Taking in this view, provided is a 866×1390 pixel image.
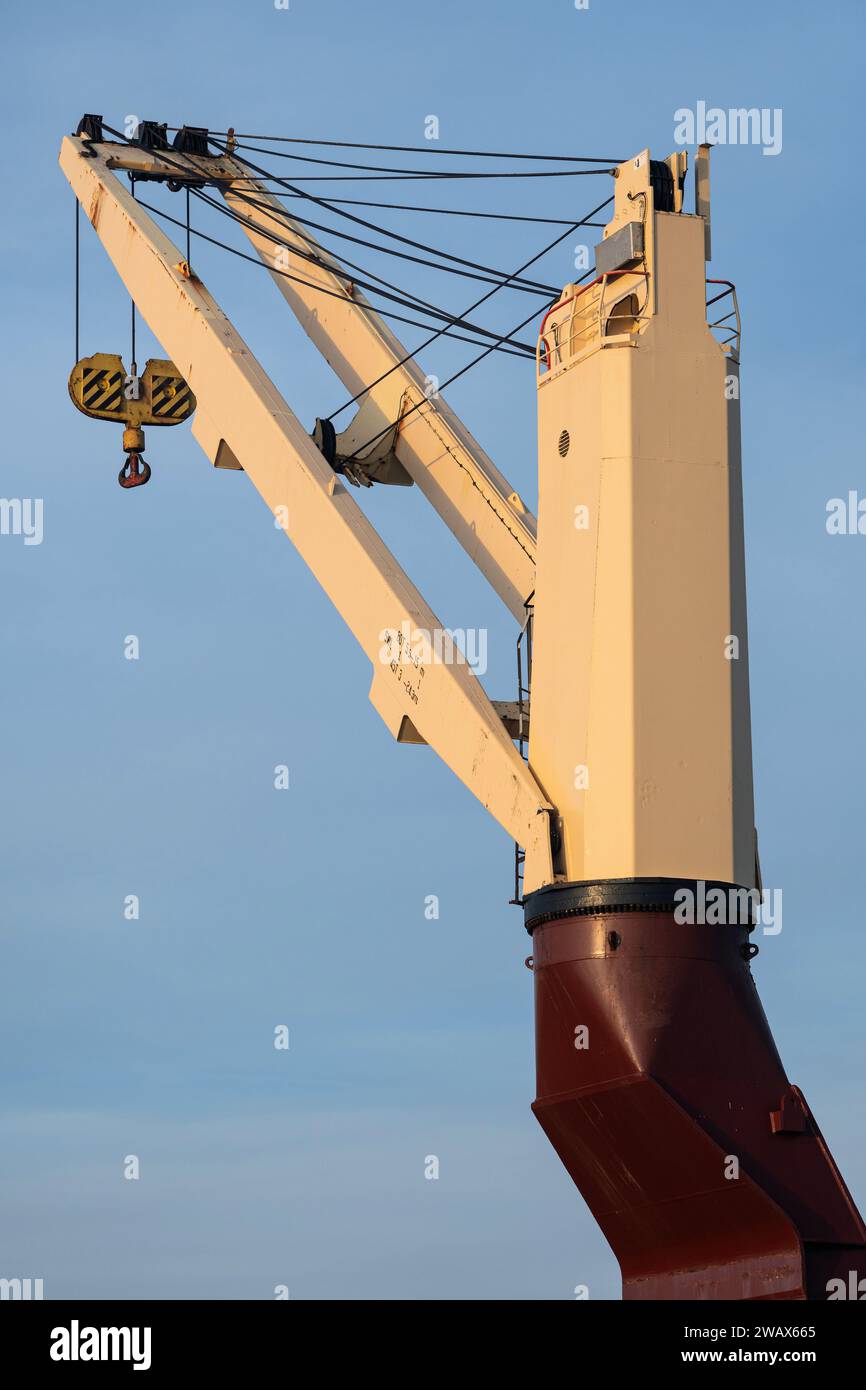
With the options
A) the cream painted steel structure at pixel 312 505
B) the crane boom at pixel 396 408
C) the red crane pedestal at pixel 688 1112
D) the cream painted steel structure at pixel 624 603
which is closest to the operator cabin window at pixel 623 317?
the cream painted steel structure at pixel 624 603

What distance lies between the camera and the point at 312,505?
32.9m

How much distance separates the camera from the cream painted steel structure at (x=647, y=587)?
93.0ft

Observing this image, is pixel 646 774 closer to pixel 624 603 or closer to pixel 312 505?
pixel 624 603

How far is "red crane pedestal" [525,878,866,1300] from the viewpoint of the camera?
27.6 metres

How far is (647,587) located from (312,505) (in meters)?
5.96

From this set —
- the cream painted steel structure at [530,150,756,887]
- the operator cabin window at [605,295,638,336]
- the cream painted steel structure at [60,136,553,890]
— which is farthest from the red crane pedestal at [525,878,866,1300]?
the operator cabin window at [605,295,638,336]

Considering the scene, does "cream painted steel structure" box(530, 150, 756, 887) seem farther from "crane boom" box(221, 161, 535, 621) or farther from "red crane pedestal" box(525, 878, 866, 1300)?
"crane boom" box(221, 161, 535, 621)

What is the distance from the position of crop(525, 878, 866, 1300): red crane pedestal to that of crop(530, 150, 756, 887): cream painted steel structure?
28.6 inches

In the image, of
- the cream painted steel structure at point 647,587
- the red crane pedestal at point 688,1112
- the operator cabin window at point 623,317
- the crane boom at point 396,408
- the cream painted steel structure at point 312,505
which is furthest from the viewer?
the crane boom at point 396,408

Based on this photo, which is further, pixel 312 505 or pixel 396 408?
pixel 396 408

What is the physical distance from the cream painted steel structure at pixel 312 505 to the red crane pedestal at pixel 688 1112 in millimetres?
1382

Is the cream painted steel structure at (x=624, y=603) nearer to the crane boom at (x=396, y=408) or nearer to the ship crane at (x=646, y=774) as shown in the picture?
the ship crane at (x=646, y=774)

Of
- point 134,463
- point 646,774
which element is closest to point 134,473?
point 134,463
